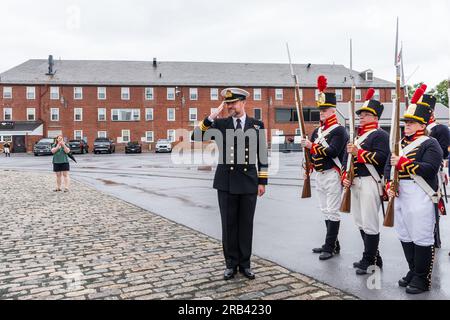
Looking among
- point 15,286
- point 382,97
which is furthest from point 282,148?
point 15,286

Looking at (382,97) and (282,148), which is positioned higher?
(382,97)

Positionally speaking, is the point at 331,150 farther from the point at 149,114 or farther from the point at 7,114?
the point at 7,114

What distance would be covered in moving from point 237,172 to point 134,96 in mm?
53023

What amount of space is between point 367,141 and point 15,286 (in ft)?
14.4

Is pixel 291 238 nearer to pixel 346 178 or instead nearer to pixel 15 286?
pixel 346 178

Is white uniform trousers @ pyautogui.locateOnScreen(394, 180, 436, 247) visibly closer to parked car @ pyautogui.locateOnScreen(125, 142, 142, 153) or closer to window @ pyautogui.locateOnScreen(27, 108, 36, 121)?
parked car @ pyautogui.locateOnScreen(125, 142, 142, 153)

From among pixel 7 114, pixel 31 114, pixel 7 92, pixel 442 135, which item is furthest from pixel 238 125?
pixel 7 92

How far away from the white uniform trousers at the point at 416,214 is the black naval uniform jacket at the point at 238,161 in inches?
62.1

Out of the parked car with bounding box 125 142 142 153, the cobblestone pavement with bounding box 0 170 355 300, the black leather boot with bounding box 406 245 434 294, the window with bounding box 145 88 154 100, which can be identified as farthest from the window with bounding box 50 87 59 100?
the black leather boot with bounding box 406 245 434 294

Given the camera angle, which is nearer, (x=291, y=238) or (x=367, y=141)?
(x=367, y=141)

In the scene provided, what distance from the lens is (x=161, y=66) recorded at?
5975 cm

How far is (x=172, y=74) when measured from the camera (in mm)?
58125

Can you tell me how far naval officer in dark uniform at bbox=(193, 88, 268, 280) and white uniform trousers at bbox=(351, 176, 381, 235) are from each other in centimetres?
118
